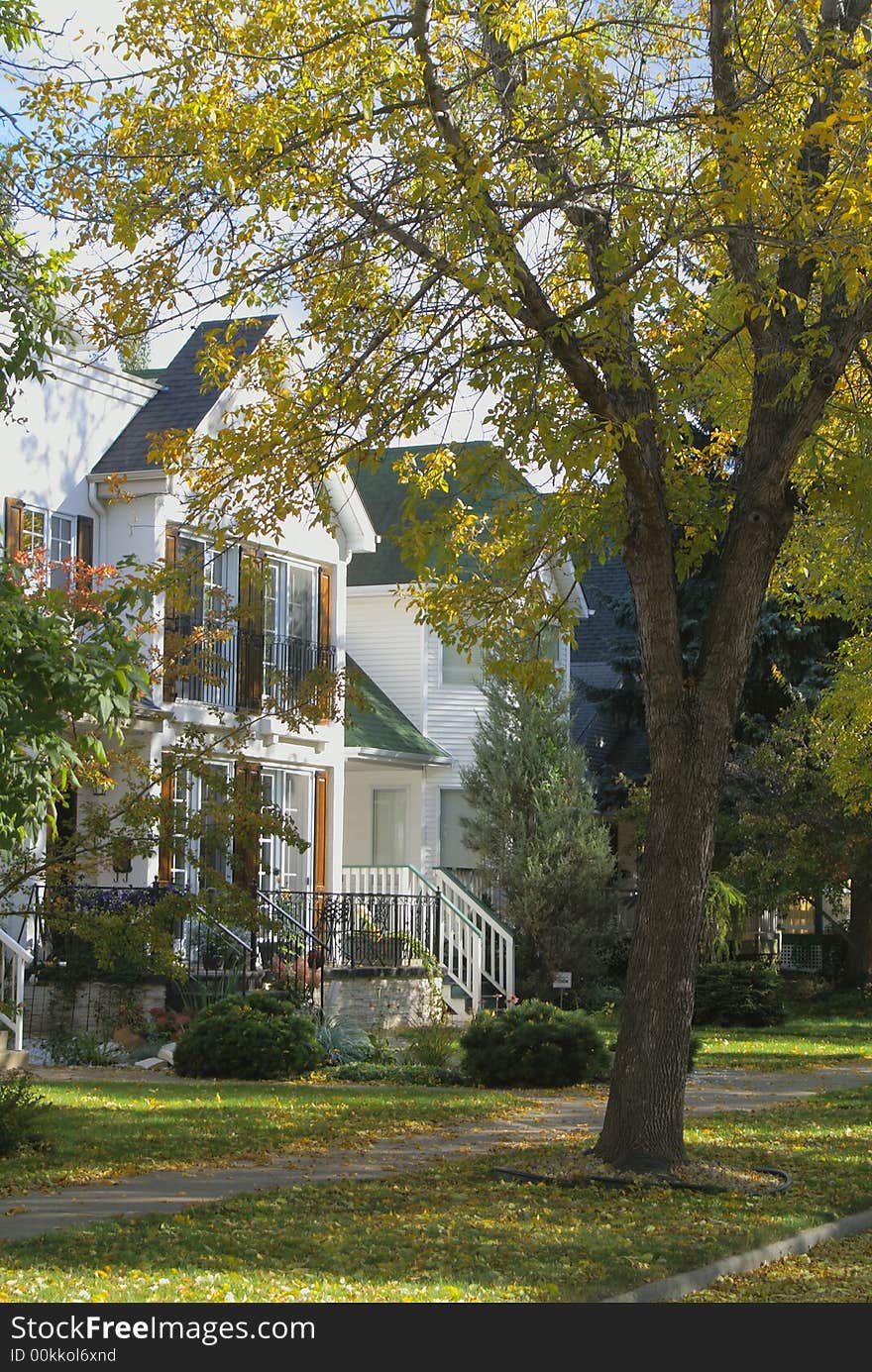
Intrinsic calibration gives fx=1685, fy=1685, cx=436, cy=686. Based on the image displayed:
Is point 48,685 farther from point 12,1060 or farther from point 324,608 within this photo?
point 324,608

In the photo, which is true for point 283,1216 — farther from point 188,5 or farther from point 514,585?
point 188,5

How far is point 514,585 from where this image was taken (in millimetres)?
14203

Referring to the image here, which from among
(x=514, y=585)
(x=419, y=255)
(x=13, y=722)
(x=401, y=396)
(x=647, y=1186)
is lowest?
(x=647, y=1186)

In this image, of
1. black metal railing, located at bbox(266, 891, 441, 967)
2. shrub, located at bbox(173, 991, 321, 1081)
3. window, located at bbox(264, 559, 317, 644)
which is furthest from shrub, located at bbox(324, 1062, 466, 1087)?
window, located at bbox(264, 559, 317, 644)

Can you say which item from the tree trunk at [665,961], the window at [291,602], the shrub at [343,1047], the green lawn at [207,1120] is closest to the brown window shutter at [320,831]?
the window at [291,602]

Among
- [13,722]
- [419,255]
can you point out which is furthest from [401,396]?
[13,722]

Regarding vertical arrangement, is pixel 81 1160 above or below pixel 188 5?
below

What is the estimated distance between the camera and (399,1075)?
59.4ft

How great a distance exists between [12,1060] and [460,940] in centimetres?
1036

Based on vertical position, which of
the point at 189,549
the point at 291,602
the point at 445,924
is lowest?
the point at 445,924

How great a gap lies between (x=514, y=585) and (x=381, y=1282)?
7457 millimetres

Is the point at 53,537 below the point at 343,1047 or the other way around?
the other way around

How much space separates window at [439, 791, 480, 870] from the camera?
3180 cm

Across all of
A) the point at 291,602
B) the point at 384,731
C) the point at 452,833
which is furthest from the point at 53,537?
the point at 452,833
